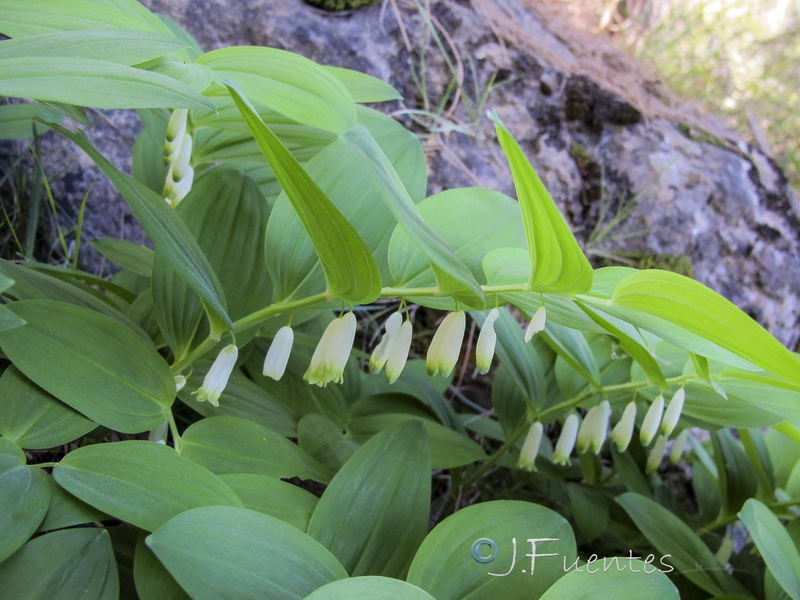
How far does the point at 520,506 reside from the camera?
87cm

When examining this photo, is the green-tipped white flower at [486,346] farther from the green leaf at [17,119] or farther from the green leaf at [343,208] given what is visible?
the green leaf at [17,119]

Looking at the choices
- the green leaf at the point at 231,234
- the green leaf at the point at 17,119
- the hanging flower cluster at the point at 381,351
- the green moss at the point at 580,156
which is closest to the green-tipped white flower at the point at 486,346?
the hanging flower cluster at the point at 381,351

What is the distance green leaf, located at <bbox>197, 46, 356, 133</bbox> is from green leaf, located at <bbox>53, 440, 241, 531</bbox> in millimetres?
440

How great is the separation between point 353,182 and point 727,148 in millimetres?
2101

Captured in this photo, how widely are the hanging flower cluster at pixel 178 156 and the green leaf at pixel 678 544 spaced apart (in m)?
0.96

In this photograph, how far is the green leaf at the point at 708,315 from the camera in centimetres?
69

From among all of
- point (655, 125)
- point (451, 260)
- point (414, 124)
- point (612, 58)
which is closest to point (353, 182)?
point (451, 260)

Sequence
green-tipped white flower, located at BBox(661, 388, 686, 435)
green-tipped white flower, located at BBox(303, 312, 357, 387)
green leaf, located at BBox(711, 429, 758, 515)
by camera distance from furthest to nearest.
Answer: green leaf, located at BBox(711, 429, 758, 515) → green-tipped white flower, located at BBox(661, 388, 686, 435) → green-tipped white flower, located at BBox(303, 312, 357, 387)

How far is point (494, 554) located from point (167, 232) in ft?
1.97

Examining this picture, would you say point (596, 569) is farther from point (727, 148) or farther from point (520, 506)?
point (727, 148)

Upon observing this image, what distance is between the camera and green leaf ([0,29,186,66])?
2.12ft

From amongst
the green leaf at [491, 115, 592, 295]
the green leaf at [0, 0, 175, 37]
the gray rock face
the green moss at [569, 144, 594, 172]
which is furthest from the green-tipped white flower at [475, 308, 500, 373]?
the green moss at [569, 144, 594, 172]

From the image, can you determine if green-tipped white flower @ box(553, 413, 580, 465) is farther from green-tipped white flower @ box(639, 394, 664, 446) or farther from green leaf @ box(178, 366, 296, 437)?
green leaf @ box(178, 366, 296, 437)

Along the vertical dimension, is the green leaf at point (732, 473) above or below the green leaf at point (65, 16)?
below
